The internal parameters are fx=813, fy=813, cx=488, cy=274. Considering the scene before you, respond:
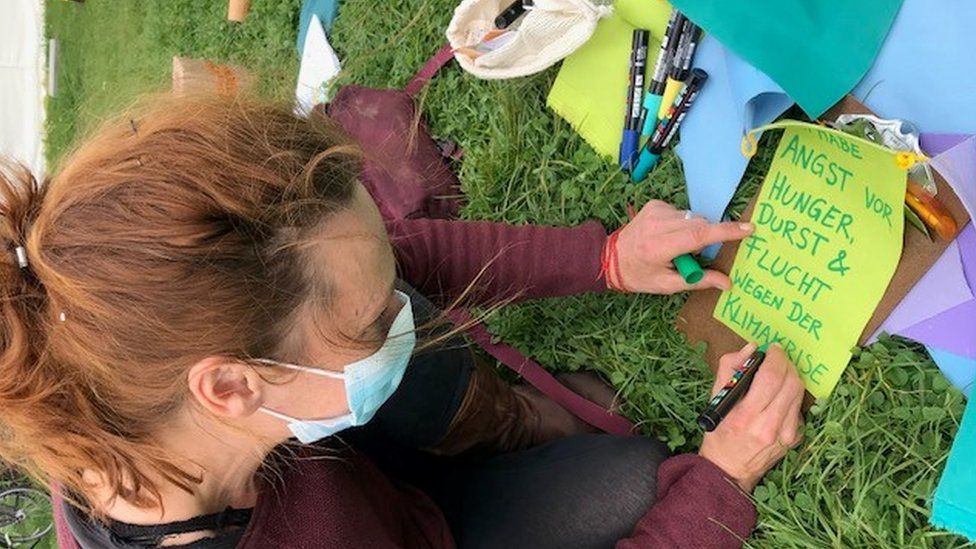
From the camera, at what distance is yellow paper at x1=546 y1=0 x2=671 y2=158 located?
51.9 inches

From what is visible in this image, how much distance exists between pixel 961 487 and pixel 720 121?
59cm

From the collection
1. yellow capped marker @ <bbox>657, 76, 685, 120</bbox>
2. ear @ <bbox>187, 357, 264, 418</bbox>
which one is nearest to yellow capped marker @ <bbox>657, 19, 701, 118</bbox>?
yellow capped marker @ <bbox>657, 76, 685, 120</bbox>

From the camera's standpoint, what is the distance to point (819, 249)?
1.07 metres

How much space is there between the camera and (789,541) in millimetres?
1087

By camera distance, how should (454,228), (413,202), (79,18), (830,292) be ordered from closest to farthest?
(830,292)
(454,228)
(413,202)
(79,18)

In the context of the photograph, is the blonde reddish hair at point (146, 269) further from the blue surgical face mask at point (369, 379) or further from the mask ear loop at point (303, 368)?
the blue surgical face mask at point (369, 379)

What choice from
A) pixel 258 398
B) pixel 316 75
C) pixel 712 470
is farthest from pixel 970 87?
pixel 316 75

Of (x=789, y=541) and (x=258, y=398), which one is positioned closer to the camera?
(x=258, y=398)

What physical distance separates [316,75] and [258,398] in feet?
4.59

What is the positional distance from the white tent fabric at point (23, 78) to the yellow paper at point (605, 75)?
10.2ft

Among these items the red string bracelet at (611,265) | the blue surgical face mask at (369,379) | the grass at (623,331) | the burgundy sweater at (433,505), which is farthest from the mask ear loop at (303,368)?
the red string bracelet at (611,265)

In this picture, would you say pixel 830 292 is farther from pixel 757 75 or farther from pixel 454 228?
pixel 454 228

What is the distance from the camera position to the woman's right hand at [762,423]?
42.7 inches

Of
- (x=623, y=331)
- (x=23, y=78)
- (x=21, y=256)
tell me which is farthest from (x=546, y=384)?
(x=23, y=78)
